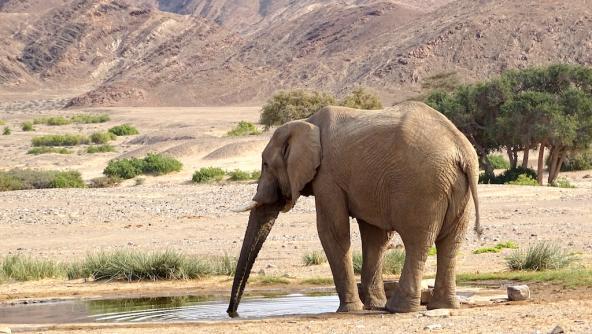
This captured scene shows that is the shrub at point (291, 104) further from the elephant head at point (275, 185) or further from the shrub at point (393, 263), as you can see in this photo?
the elephant head at point (275, 185)

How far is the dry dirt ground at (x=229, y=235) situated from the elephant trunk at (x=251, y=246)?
3.99 ft

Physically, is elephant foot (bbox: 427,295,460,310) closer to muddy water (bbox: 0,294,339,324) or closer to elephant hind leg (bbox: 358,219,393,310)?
elephant hind leg (bbox: 358,219,393,310)

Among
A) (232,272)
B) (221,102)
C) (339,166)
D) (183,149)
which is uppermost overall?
(339,166)

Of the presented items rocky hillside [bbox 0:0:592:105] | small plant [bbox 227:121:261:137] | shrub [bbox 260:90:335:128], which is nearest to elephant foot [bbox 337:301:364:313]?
shrub [bbox 260:90:335:128]

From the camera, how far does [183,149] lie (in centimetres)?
4897

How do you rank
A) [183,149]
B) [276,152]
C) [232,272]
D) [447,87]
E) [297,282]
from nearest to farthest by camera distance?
[276,152] < [297,282] < [232,272] < [183,149] < [447,87]

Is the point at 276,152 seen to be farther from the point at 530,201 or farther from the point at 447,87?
the point at 447,87

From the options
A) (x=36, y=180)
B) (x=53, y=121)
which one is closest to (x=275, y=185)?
(x=36, y=180)

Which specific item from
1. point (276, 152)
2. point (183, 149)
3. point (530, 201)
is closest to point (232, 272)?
point (276, 152)

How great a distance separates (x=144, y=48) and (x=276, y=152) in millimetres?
122449

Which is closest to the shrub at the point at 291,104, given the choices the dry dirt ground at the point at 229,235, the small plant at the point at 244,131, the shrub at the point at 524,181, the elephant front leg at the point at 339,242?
the small plant at the point at 244,131

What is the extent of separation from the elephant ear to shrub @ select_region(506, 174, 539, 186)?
20.2m

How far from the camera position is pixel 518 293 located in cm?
1201

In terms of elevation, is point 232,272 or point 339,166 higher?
point 339,166
